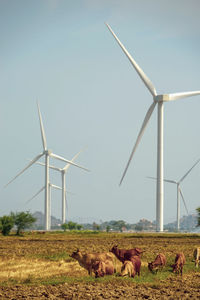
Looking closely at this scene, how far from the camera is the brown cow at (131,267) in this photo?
23359 mm

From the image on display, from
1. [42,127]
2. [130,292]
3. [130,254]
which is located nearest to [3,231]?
[42,127]

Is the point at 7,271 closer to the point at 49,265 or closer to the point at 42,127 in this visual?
the point at 49,265

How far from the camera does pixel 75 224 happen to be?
436 ft

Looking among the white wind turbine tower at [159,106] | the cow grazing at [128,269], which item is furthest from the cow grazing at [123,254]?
the white wind turbine tower at [159,106]

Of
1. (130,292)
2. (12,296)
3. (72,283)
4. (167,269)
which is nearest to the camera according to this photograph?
(12,296)

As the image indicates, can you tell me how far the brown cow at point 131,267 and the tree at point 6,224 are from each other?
60313 mm

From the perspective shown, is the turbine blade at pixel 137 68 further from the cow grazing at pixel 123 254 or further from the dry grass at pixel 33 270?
the cow grazing at pixel 123 254

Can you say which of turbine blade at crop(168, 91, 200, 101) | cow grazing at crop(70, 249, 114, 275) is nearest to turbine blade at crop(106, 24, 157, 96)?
turbine blade at crop(168, 91, 200, 101)

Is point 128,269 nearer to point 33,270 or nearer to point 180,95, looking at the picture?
point 33,270

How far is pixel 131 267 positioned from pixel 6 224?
6131 centimetres

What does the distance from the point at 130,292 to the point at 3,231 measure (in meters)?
65.7

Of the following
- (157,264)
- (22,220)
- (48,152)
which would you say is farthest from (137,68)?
(157,264)

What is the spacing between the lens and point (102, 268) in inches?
909

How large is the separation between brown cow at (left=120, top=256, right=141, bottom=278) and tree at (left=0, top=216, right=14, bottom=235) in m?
60.3
